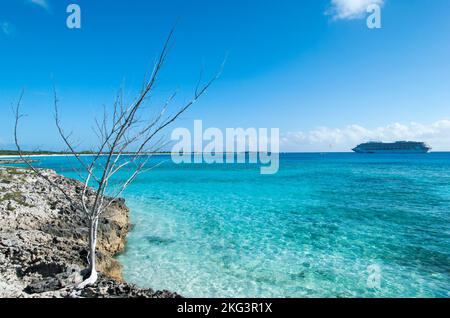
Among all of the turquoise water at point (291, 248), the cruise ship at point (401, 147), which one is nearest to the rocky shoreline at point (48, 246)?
the turquoise water at point (291, 248)

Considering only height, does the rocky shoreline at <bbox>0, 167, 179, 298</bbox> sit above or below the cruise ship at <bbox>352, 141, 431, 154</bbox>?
below

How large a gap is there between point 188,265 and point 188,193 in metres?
18.2

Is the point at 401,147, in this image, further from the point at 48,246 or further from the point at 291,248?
the point at 48,246

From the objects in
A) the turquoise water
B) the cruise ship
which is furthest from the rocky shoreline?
the cruise ship

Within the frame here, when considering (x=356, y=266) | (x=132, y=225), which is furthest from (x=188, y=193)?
(x=356, y=266)

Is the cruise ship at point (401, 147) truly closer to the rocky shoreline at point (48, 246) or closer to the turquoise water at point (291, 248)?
the turquoise water at point (291, 248)

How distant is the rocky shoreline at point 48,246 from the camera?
19.6 feet

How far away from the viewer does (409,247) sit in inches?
472

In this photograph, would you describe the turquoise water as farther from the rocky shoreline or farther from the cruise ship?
the cruise ship

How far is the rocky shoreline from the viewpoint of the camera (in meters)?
5.97

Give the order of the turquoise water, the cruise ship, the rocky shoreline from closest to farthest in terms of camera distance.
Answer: the rocky shoreline < the turquoise water < the cruise ship

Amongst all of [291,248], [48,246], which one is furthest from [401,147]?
[48,246]

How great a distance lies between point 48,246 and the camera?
879 cm
